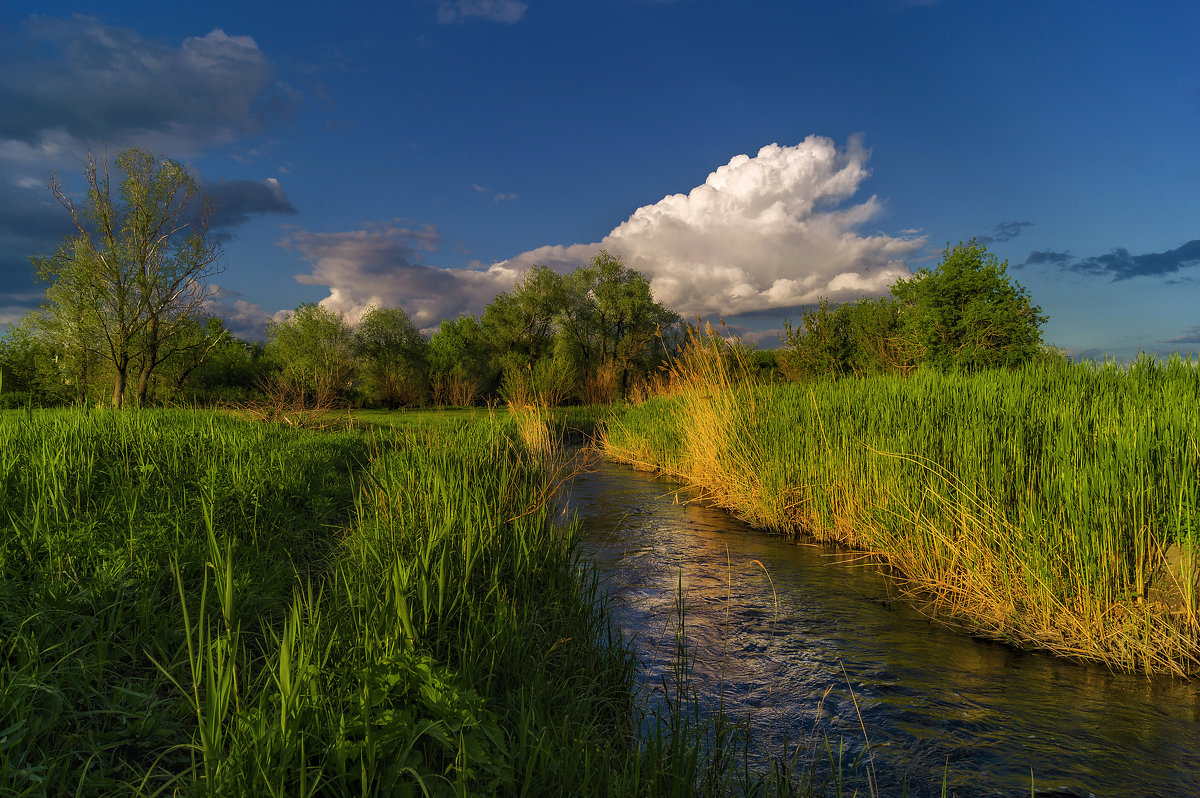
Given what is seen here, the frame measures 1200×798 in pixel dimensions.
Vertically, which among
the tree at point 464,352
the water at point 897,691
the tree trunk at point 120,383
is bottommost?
the water at point 897,691

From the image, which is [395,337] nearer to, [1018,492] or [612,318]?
[612,318]

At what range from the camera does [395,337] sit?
42688mm

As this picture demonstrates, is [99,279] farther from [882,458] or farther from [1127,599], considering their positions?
[1127,599]

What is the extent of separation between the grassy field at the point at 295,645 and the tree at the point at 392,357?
3007 centimetres

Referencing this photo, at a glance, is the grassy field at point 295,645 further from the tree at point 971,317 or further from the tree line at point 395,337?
the tree at point 971,317

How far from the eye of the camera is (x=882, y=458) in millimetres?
6516

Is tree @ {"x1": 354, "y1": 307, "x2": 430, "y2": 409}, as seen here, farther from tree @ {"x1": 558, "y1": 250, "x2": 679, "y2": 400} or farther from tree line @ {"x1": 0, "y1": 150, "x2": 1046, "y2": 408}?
tree @ {"x1": 558, "y1": 250, "x2": 679, "y2": 400}

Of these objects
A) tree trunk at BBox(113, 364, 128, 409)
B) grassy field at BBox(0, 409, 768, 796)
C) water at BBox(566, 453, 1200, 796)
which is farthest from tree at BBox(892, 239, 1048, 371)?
tree trunk at BBox(113, 364, 128, 409)

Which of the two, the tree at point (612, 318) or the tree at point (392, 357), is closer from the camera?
the tree at point (392, 357)

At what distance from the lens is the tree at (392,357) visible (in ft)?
120

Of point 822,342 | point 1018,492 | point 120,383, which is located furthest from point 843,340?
point 120,383

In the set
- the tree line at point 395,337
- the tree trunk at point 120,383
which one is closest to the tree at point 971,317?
the tree line at point 395,337

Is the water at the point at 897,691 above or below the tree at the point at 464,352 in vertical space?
Result: below

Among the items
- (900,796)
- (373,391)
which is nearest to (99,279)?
(373,391)
